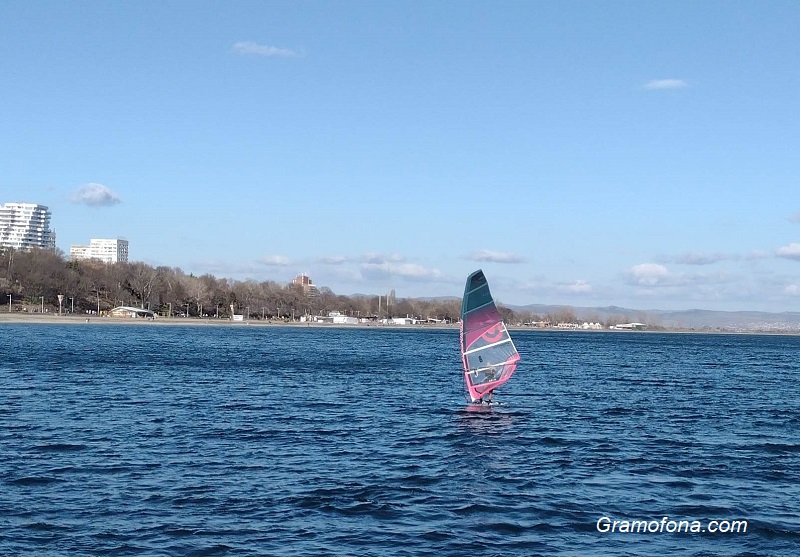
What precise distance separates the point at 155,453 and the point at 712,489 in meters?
16.9

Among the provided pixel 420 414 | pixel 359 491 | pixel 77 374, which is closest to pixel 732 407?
pixel 420 414

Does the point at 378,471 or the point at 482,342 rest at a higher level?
the point at 482,342

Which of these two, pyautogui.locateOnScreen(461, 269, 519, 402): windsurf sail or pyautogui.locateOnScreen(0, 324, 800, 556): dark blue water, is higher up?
pyautogui.locateOnScreen(461, 269, 519, 402): windsurf sail

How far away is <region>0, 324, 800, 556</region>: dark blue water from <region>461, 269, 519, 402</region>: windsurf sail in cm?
158

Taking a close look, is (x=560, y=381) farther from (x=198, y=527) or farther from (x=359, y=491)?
(x=198, y=527)

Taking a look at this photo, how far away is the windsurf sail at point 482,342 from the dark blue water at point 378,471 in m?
1.58

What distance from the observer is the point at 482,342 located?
143 feet

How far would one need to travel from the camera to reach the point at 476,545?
60.5ft

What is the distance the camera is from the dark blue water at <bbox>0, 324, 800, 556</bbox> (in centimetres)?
1880

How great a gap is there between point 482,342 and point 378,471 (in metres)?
18.5

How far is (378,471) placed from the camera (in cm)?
2575

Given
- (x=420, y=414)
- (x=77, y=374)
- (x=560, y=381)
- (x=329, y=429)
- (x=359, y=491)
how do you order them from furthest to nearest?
(x=560, y=381)
(x=77, y=374)
(x=420, y=414)
(x=329, y=429)
(x=359, y=491)

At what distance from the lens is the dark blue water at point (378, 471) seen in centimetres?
1880

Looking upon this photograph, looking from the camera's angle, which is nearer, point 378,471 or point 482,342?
point 378,471
